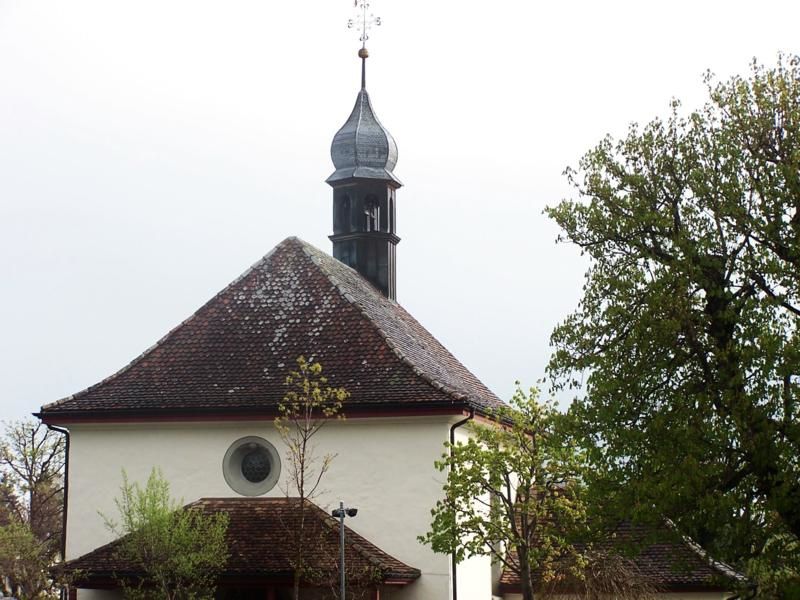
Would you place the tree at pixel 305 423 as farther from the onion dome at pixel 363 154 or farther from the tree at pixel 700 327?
the onion dome at pixel 363 154

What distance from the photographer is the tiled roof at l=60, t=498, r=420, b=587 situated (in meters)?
21.8

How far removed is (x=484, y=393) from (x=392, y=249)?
4.61 meters

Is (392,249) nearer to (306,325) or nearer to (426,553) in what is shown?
(306,325)

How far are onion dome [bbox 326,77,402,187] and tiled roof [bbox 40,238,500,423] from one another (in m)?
5.32

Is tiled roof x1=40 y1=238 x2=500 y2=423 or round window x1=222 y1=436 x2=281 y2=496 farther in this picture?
round window x1=222 y1=436 x2=281 y2=496

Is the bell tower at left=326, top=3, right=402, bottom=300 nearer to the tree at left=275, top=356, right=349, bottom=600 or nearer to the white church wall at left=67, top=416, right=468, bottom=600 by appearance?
the tree at left=275, top=356, right=349, bottom=600

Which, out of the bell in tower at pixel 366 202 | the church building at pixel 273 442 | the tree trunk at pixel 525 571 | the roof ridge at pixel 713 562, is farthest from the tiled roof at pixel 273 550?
the bell in tower at pixel 366 202

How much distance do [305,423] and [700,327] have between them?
26.8ft

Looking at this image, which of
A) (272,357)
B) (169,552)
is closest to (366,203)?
(272,357)

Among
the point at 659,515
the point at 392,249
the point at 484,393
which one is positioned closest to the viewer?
Answer: the point at 659,515

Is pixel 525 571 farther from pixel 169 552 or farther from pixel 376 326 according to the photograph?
pixel 376 326

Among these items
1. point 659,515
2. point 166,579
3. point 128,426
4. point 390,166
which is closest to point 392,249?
point 390,166

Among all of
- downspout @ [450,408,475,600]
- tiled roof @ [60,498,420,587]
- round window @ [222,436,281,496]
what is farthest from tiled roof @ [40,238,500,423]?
tiled roof @ [60,498,420,587]

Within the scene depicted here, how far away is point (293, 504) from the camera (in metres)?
23.4
